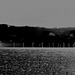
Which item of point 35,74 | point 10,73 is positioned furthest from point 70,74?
point 10,73

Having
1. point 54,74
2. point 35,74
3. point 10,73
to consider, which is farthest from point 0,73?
point 54,74

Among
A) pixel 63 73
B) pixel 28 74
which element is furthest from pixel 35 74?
pixel 63 73

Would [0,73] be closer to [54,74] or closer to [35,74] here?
[35,74]

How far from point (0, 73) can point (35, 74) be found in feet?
21.9

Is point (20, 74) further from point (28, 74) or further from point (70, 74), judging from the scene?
point (70, 74)

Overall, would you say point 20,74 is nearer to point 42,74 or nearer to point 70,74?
point 42,74

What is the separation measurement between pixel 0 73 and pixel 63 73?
12.5m

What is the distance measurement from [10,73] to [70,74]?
11.5m

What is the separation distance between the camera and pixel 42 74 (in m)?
60.4

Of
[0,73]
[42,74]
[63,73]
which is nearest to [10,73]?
[0,73]

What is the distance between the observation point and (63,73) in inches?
2473

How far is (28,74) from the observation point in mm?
59500

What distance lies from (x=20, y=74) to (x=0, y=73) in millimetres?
3983

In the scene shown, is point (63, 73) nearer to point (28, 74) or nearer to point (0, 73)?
point (28, 74)
